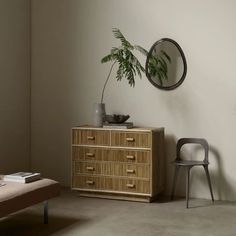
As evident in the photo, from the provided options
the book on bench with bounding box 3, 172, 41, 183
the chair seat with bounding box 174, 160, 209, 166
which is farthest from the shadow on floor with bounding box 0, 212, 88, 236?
the chair seat with bounding box 174, 160, 209, 166

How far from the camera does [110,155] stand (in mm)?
4777

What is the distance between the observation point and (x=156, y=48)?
498 centimetres

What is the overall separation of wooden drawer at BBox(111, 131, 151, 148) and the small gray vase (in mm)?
257

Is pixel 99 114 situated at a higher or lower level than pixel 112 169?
higher

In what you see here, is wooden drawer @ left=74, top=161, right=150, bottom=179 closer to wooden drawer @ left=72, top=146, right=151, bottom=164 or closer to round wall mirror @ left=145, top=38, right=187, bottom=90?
wooden drawer @ left=72, top=146, right=151, bottom=164

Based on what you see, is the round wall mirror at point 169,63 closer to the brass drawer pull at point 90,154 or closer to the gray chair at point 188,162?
the gray chair at point 188,162

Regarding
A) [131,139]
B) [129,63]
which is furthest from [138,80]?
[131,139]

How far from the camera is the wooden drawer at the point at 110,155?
466 cm

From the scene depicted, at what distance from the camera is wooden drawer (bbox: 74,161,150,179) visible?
15.3ft

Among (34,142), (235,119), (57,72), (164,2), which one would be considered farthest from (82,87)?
(235,119)

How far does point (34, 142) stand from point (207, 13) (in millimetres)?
2597

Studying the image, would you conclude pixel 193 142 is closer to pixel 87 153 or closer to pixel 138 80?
pixel 138 80

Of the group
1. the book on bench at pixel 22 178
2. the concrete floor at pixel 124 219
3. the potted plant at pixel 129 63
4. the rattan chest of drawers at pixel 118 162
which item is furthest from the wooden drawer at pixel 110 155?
the book on bench at pixel 22 178

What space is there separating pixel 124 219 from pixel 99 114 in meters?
1.34
